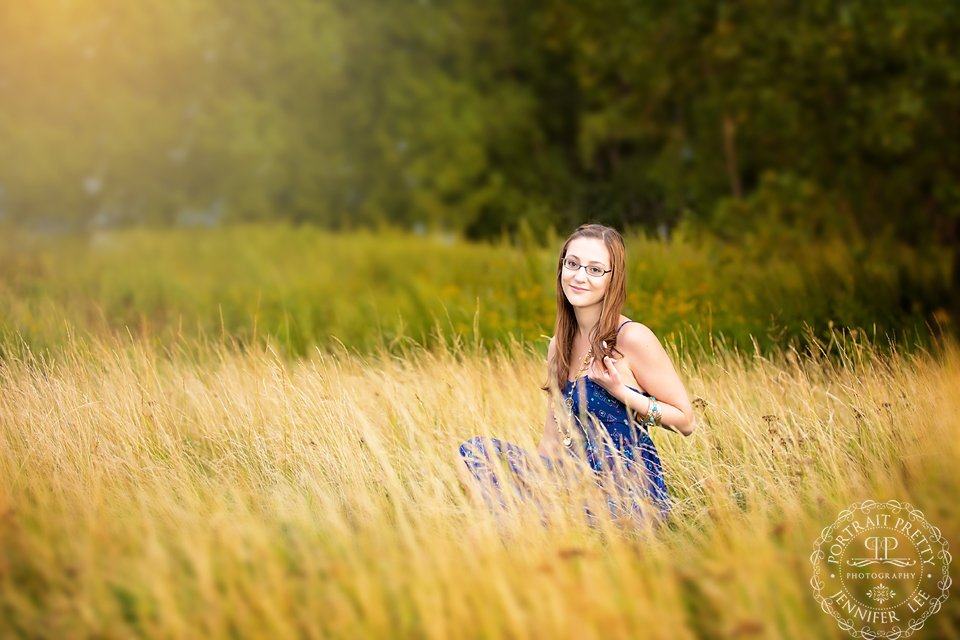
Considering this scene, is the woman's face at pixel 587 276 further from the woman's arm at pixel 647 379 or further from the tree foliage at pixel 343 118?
the tree foliage at pixel 343 118

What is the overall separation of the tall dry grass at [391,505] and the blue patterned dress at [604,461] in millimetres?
120

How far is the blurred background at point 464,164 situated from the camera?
7.68m

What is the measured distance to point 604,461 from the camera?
334cm

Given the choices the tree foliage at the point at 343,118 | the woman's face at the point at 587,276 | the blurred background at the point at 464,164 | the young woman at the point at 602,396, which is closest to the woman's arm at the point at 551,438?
the young woman at the point at 602,396

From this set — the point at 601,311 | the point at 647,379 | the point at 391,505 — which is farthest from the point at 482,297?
the point at 647,379

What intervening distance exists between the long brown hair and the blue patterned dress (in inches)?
4.7

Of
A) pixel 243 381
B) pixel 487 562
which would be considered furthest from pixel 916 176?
pixel 487 562

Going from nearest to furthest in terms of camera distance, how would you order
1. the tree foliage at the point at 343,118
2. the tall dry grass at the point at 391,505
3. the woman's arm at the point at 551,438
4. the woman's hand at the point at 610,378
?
the tall dry grass at the point at 391,505, the woman's hand at the point at 610,378, the woman's arm at the point at 551,438, the tree foliage at the point at 343,118

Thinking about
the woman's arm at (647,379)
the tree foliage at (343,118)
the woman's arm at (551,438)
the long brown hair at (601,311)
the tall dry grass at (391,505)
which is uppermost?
the tree foliage at (343,118)

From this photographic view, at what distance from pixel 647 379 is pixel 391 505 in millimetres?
1308

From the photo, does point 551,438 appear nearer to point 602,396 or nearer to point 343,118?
point 602,396

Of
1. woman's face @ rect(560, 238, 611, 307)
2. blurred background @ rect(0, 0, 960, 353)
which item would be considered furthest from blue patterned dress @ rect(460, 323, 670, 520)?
blurred background @ rect(0, 0, 960, 353)

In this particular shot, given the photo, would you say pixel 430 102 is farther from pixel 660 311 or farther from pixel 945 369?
pixel 945 369

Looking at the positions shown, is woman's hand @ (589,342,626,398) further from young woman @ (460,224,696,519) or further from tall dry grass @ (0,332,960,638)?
tall dry grass @ (0,332,960,638)
